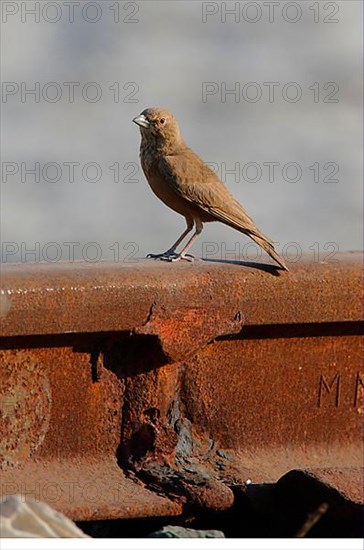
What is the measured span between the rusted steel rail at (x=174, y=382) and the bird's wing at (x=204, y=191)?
0.64 metres

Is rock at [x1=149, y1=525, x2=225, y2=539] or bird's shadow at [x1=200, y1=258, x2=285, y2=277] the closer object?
rock at [x1=149, y1=525, x2=225, y2=539]

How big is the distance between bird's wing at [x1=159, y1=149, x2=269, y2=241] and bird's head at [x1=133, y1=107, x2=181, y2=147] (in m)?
0.19

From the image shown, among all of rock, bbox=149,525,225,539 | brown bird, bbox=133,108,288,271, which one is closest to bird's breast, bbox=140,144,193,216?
brown bird, bbox=133,108,288,271

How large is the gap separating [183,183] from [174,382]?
1179mm

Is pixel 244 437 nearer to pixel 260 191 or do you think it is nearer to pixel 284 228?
pixel 284 228

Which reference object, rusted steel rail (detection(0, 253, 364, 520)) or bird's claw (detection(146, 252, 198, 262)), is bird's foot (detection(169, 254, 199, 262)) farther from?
rusted steel rail (detection(0, 253, 364, 520))

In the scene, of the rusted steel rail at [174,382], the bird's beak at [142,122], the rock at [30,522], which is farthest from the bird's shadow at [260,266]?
the rock at [30,522]

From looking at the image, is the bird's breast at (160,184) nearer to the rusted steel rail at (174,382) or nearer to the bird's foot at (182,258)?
the bird's foot at (182,258)

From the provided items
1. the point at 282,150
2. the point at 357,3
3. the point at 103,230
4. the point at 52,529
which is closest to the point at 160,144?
the point at 52,529

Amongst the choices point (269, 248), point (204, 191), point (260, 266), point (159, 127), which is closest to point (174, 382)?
point (260, 266)

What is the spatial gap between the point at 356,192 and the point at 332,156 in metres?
0.65

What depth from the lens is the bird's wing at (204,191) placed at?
5.50 meters

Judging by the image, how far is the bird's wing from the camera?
5.50 m

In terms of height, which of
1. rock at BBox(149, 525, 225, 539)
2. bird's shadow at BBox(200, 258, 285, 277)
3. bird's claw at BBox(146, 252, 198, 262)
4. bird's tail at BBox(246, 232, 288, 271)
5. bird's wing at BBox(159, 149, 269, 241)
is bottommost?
rock at BBox(149, 525, 225, 539)
